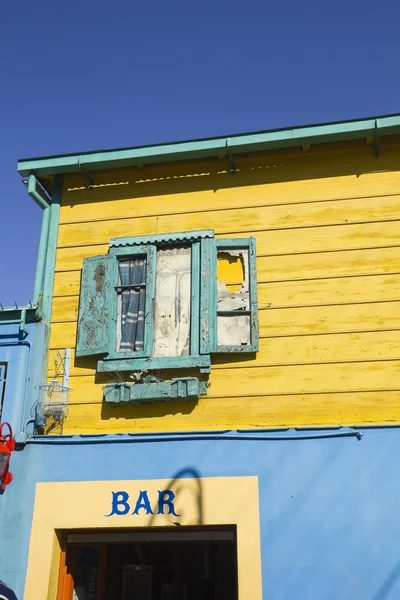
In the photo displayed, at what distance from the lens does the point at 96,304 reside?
772cm

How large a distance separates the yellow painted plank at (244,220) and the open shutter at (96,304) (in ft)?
1.37

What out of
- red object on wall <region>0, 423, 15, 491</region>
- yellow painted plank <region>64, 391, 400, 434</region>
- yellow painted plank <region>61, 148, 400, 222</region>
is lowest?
red object on wall <region>0, 423, 15, 491</region>

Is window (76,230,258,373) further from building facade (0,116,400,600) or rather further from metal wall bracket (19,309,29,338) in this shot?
metal wall bracket (19,309,29,338)

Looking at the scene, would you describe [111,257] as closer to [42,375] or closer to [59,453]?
[42,375]

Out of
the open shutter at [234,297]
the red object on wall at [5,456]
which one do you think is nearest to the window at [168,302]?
the open shutter at [234,297]

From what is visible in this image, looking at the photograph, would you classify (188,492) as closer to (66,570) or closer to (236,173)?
(66,570)

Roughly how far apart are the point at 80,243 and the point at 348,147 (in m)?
3.65

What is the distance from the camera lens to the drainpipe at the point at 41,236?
7944 millimetres

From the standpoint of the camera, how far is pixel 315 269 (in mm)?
7449

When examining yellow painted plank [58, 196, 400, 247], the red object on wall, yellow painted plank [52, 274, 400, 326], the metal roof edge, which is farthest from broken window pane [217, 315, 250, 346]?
the red object on wall

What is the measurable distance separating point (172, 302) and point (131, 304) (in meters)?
0.52

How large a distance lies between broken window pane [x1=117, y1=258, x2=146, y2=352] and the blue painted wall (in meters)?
1.21

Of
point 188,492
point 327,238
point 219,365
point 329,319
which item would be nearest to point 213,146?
point 327,238

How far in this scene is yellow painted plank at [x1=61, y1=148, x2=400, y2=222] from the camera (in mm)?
7793
